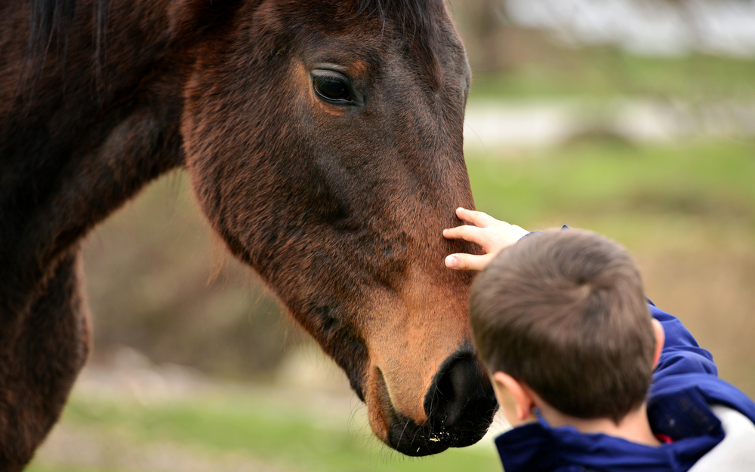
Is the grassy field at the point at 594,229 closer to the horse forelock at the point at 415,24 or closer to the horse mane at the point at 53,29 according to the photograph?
the horse forelock at the point at 415,24

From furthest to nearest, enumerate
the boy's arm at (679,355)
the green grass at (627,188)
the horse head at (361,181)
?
the green grass at (627,188)
the horse head at (361,181)
the boy's arm at (679,355)

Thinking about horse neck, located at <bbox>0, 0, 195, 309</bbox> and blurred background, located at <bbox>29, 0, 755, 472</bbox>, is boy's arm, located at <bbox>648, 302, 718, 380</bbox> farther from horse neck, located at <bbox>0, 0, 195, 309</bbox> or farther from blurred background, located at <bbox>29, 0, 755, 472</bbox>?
horse neck, located at <bbox>0, 0, 195, 309</bbox>

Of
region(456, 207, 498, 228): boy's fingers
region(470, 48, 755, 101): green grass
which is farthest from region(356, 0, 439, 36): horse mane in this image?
region(470, 48, 755, 101): green grass

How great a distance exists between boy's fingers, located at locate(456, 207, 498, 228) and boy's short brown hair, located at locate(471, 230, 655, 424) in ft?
1.54

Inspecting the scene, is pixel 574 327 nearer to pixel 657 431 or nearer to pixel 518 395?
pixel 518 395

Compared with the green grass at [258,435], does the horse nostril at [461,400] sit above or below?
above

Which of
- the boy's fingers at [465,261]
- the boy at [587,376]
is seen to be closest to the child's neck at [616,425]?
the boy at [587,376]

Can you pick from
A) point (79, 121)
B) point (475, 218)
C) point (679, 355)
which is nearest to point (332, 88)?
point (475, 218)

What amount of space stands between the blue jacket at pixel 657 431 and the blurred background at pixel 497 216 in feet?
Answer: 4.18

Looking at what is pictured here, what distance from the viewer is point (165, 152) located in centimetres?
263

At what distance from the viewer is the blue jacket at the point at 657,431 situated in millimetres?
1428

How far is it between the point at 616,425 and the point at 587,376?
0.55 feet

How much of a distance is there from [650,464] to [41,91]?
239 cm

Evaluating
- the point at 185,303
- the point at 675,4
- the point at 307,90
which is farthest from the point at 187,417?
the point at 675,4
